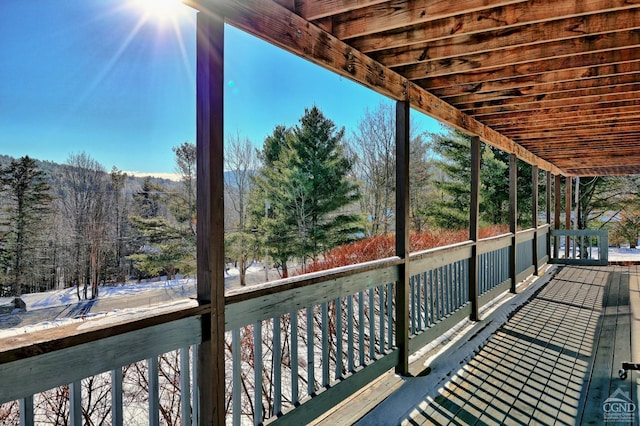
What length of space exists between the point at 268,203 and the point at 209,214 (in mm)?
15710

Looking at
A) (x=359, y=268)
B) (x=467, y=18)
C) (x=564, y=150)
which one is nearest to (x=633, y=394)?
(x=359, y=268)

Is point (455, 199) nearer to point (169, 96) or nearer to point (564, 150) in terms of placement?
point (564, 150)

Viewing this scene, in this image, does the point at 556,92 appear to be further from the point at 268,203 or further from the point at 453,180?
the point at 268,203

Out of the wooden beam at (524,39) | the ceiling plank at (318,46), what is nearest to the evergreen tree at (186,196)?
the ceiling plank at (318,46)

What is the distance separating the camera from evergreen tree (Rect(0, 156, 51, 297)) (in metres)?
12.8

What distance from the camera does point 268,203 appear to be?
17234mm

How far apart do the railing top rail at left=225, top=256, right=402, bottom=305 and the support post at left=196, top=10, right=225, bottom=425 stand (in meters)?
0.15

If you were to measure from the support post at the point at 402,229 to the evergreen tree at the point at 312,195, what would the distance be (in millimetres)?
13537

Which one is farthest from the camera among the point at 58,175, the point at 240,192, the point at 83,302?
the point at 240,192

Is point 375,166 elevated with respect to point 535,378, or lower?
elevated

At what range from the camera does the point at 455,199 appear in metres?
16.8

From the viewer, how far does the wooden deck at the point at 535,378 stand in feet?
8.07

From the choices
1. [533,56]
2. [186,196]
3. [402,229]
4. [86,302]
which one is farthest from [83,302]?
[533,56]

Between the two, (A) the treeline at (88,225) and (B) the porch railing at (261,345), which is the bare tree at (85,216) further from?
(B) the porch railing at (261,345)
